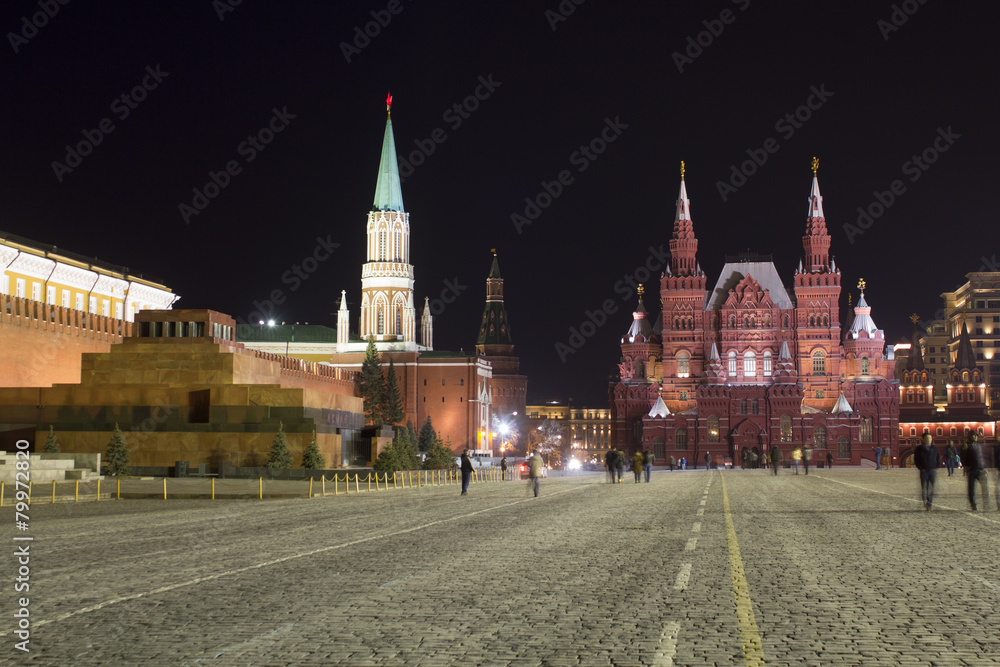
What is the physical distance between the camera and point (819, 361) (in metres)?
110

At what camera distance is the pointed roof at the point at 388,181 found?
119250 mm

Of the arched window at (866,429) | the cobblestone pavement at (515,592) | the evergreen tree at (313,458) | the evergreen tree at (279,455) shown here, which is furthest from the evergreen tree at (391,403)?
the cobblestone pavement at (515,592)

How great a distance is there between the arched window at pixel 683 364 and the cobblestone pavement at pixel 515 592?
305ft

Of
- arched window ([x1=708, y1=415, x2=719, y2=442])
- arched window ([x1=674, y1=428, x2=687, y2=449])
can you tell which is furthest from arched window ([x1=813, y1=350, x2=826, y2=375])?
arched window ([x1=674, y1=428, x2=687, y2=449])

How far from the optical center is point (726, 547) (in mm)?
14656

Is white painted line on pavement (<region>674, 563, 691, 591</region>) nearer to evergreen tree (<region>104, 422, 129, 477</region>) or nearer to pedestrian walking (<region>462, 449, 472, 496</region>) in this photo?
pedestrian walking (<region>462, 449, 472, 496</region>)

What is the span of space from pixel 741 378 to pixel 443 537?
97.3 meters

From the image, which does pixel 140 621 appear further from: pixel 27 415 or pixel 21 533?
pixel 27 415

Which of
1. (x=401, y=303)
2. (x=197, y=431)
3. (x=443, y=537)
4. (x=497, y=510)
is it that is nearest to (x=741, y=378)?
(x=401, y=303)

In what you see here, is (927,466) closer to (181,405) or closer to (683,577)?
(683,577)

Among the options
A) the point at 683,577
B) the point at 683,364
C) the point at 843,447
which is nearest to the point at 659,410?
the point at 683,364

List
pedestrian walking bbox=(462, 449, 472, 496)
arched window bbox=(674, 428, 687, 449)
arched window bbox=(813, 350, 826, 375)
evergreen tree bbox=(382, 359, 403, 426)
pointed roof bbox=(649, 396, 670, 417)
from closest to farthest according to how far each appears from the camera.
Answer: pedestrian walking bbox=(462, 449, 472, 496), arched window bbox=(674, 428, 687, 449), pointed roof bbox=(649, 396, 670, 417), evergreen tree bbox=(382, 359, 403, 426), arched window bbox=(813, 350, 826, 375)

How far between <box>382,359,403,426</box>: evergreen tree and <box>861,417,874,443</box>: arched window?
153ft

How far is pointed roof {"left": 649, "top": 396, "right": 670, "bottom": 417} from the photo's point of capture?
108m
